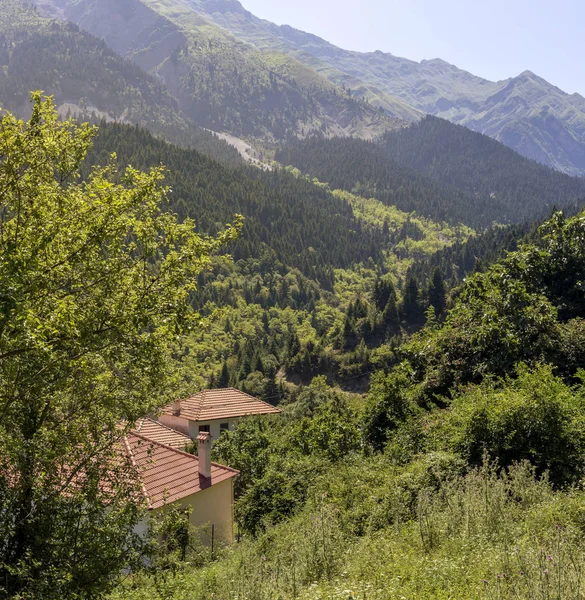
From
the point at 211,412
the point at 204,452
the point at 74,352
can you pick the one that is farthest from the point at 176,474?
the point at 211,412

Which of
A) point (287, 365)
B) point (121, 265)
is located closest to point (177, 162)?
point (287, 365)

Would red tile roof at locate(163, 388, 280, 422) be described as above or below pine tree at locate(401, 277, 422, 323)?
below

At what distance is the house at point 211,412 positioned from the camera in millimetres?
37156

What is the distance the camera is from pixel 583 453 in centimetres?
1005

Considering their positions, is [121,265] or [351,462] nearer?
[121,265]

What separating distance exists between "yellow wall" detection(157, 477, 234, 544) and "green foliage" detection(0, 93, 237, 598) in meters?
10.2

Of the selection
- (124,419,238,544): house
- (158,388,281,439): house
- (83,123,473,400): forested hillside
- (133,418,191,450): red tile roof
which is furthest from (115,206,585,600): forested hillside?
(83,123,473,400): forested hillside

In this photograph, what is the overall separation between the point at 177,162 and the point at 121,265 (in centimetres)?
14983

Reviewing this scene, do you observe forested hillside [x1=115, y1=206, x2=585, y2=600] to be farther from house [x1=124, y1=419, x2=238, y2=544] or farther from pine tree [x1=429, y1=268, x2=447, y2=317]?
pine tree [x1=429, y1=268, x2=447, y2=317]

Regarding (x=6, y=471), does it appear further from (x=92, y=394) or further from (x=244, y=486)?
(x=244, y=486)

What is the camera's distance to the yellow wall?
17.9m

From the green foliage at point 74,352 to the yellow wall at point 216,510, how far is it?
33.5 feet

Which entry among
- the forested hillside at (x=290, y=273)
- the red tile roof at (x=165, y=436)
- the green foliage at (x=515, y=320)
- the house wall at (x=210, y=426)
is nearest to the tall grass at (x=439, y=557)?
the green foliage at (x=515, y=320)

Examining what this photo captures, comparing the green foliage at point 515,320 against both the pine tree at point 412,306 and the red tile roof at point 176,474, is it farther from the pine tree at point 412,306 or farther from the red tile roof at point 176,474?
the pine tree at point 412,306
